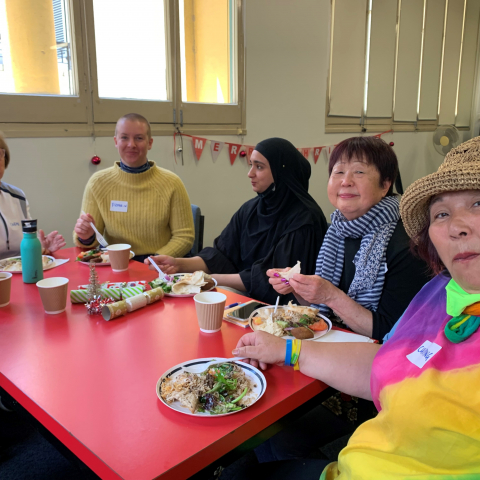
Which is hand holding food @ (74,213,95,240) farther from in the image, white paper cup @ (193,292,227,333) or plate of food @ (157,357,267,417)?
plate of food @ (157,357,267,417)

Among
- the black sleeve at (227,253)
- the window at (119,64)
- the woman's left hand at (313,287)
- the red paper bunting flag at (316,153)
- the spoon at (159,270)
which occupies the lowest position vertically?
the black sleeve at (227,253)

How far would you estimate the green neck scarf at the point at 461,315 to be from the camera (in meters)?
0.81

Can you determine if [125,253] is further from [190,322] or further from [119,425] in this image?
[119,425]

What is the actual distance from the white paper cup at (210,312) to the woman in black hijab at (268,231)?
713 millimetres

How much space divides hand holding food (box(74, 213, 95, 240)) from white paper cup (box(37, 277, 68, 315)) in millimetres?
863

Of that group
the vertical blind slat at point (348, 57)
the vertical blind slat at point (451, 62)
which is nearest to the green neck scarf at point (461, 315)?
the vertical blind slat at point (348, 57)

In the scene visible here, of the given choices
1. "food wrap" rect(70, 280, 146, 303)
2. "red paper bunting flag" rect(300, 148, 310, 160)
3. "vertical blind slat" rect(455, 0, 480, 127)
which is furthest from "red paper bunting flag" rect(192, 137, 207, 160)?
"vertical blind slat" rect(455, 0, 480, 127)

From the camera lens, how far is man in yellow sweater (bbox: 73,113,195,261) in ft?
8.82

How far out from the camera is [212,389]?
0.95 meters

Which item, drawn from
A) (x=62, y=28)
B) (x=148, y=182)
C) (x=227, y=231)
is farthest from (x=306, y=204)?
(x=62, y=28)

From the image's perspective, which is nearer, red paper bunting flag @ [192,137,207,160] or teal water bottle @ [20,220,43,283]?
teal water bottle @ [20,220,43,283]

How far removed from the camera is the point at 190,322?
1371mm

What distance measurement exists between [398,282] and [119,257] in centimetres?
119

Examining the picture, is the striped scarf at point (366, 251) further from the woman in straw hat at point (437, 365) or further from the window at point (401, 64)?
the window at point (401, 64)
